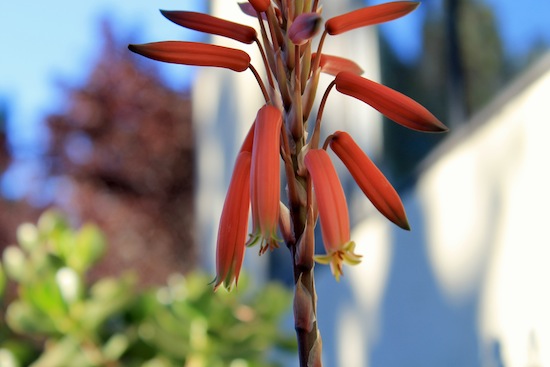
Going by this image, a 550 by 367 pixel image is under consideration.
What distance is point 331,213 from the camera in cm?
89

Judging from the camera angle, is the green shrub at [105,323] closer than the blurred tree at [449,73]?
No

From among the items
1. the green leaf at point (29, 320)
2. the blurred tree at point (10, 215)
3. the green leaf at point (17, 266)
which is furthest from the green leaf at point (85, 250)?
the blurred tree at point (10, 215)

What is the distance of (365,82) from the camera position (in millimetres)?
981

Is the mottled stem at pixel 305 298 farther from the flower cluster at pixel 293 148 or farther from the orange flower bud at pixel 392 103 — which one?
the orange flower bud at pixel 392 103

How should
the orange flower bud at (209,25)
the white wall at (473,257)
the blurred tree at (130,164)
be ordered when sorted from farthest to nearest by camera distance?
the blurred tree at (130,164)
the white wall at (473,257)
the orange flower bud at (209,25)

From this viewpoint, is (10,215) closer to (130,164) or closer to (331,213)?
(130,164)

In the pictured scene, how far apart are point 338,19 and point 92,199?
11.5 metres

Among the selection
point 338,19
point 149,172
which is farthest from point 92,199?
point 338,19

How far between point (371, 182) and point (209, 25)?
303mm

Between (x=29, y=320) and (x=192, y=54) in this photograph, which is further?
(x=29, y=320)

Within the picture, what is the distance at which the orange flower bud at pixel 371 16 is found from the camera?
3.30 feet

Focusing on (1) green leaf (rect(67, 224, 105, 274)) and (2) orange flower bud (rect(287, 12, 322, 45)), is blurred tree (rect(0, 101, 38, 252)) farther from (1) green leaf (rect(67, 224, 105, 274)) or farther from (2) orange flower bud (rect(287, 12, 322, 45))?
(2) orange flower bud (rect(287, 12, 322, 45))

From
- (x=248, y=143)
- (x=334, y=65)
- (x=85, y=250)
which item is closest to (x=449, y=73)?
(x=85, y=250)

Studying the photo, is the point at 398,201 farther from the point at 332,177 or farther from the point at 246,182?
the point at 246,182
